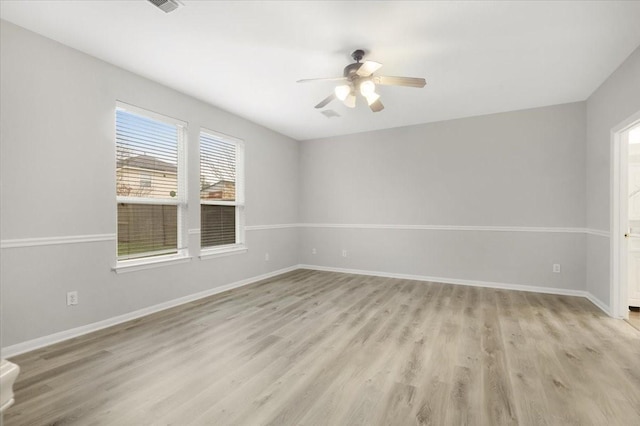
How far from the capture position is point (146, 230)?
3773 millimetres

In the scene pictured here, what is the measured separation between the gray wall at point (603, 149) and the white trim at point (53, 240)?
547cm

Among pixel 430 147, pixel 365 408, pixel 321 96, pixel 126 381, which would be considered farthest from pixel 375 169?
pixel 126 381

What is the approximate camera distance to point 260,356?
2678mm

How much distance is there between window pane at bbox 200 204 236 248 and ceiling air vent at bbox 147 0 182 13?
2.56 meters

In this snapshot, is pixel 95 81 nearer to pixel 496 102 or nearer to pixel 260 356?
pixel 260 356

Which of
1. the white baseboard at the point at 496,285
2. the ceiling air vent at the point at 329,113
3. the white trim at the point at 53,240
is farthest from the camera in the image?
the ceiling air vent at the point at 329,113

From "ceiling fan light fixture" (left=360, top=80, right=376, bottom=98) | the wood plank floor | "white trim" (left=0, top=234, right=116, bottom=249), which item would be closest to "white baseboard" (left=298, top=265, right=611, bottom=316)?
the wood plank floor

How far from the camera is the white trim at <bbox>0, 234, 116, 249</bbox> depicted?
2674 mm

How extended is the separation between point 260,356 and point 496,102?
441 centimetres

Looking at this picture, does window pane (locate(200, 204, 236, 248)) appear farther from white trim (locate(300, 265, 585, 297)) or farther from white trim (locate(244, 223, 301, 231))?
white trim (locate(300, 265, 585, 297))

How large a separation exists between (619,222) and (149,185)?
5391 mm

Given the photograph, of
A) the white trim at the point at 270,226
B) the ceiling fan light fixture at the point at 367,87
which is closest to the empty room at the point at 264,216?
the ceiling fan light fixture at the point at 367,87

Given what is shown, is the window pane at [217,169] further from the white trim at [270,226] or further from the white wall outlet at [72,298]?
the white wall outlet at [72,298]

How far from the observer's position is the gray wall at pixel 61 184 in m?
2.69
